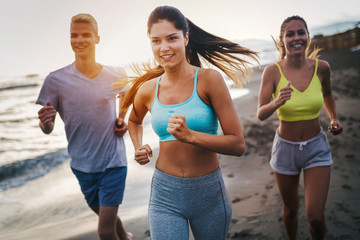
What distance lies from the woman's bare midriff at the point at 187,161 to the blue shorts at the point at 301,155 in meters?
1.15

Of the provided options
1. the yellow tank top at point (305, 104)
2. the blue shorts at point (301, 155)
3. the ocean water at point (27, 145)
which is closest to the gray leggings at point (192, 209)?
the blue shorts at point (301, 155)

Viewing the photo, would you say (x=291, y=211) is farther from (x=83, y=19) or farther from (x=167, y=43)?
(x=83, y=19)

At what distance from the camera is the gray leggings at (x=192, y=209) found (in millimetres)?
1857

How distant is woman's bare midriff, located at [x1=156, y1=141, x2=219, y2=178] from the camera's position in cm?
190

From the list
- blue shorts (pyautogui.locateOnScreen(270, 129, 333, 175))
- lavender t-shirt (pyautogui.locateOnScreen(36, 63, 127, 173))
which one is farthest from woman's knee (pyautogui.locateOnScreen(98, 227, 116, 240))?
blue shorts (pyautogui.locateOnScreen(270, 129, 333, 175))

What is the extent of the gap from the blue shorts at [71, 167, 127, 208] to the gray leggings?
3.45 feet

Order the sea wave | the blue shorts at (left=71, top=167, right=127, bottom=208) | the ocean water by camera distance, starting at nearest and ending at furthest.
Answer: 1. the blue shorts at (left=71, top=167, right=127, bottom=208)
2. the sea wave
3. the ocean water

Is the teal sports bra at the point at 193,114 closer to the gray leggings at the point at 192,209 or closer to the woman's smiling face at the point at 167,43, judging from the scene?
the woman's smiling face at the point at 167,43

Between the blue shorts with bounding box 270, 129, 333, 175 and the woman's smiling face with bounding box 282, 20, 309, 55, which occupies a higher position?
the woman's smiling face with bounding box 282, 20, 309, 55

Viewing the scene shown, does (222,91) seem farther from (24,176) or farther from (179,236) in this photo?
(24,176)

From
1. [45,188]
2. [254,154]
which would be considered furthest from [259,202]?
[45,188]

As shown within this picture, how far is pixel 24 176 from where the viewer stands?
8539mm

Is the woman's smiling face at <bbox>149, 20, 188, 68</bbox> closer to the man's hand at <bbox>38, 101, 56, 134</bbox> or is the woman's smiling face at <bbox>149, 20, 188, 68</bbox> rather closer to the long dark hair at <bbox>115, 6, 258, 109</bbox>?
the long dark hair at <bbox>115, 6, 258, 109</bbox>

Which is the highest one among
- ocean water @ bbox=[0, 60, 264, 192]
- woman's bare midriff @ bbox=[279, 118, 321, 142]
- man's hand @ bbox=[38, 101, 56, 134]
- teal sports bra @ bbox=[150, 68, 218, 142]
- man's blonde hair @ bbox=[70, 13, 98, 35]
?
man's blonde hair @ bbox=[70, 13, 98, 35]
